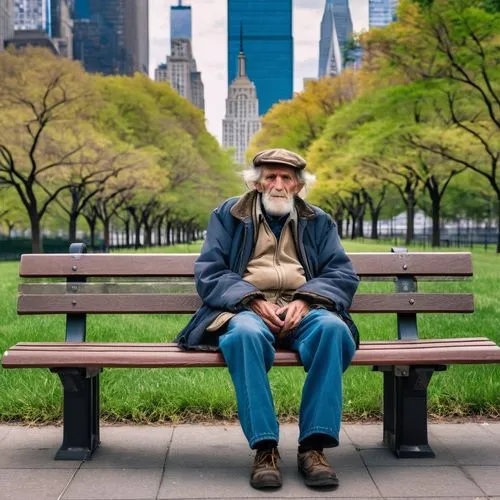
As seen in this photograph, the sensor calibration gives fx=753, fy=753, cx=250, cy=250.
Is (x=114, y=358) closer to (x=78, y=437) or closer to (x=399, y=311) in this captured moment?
(x=78, y=437)

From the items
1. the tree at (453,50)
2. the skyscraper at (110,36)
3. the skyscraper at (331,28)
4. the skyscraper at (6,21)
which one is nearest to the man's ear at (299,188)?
the tree at (453,50)

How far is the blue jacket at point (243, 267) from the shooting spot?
3.63 meters

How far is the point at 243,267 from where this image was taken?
3.82 meters

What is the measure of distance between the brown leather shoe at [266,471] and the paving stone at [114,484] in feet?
1.42

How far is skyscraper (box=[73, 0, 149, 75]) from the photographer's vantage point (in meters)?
87.1

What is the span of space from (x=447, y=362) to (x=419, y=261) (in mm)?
792

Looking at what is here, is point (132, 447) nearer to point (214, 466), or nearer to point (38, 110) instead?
point (214, 466)

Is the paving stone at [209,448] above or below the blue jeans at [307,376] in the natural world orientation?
below

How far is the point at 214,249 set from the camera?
3779 mm

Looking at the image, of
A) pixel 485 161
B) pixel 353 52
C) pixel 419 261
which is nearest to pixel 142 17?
pixel 353 52

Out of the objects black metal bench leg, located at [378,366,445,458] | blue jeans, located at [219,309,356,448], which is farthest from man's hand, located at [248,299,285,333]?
black metal bench leg, located at [378,366,445,458]

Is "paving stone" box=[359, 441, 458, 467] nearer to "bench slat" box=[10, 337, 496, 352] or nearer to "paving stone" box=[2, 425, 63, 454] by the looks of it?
"bench slat" box=[10, 337, 496, 352]

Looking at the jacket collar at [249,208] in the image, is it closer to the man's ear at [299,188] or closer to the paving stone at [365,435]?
the man's ear at [299,188]

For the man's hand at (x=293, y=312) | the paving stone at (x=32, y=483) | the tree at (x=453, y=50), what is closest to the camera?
the paving stone at (x=32, y=483)
